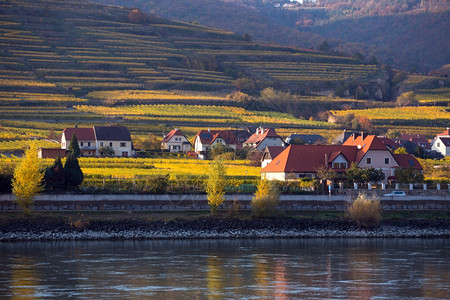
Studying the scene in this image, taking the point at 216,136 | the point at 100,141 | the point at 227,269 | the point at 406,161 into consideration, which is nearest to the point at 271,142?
the point at 216,136

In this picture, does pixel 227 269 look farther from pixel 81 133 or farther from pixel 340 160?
pixel 81 133

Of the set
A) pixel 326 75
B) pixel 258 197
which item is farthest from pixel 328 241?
pixel 326 75

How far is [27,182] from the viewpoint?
50562 mm

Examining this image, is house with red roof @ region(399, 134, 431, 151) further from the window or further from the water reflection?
the water reflection

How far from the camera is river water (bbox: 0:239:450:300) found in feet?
106

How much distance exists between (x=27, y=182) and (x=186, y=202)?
37.0 feet

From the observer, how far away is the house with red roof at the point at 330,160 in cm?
6412

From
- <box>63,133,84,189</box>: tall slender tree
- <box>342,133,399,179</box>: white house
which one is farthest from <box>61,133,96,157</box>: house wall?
<box>342,133,399,179</box>: white house

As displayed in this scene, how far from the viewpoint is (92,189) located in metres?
55.6

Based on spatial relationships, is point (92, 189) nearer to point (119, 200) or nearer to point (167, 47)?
point (119, 200)

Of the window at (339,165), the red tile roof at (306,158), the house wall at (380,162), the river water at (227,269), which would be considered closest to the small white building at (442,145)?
the house wall at (380,162)

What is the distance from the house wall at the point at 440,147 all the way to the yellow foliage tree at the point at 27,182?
66697mm

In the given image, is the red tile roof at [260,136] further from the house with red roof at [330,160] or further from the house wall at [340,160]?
the house wall at [340,160]

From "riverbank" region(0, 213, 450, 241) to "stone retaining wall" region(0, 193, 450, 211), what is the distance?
255 cm
